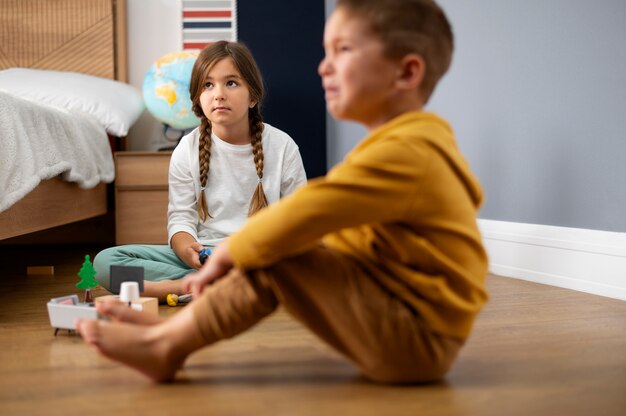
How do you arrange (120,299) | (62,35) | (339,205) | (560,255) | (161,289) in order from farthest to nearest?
(62,35)
(560,255)
(161,289)
(120,299)
(339,205)

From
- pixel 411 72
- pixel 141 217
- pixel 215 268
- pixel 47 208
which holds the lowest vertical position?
pixel 141 217

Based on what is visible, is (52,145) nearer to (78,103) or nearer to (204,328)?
(78,103)

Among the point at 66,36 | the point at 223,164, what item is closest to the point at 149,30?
the point at 66,36

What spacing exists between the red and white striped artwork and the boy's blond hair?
248cm

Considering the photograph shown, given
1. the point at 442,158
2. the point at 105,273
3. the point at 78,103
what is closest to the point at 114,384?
the point at 442,158

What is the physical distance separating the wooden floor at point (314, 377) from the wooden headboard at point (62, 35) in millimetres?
2106

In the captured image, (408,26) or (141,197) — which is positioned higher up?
(408,26)

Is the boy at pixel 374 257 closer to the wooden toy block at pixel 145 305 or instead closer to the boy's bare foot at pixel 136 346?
the boy's bare foot at pixel 136 346

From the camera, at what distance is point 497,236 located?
1956 mm

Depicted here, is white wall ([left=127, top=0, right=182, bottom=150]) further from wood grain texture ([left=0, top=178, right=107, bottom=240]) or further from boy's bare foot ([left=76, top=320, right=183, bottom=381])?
boy's bare foot ([left=76, top=320, right=183, bottom=381])

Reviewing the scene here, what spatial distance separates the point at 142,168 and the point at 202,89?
1.01 metres

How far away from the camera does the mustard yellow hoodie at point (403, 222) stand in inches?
31.9

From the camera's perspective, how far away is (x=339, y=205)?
2.65 feet

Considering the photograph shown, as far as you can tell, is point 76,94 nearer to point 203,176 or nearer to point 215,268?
point 203,176
